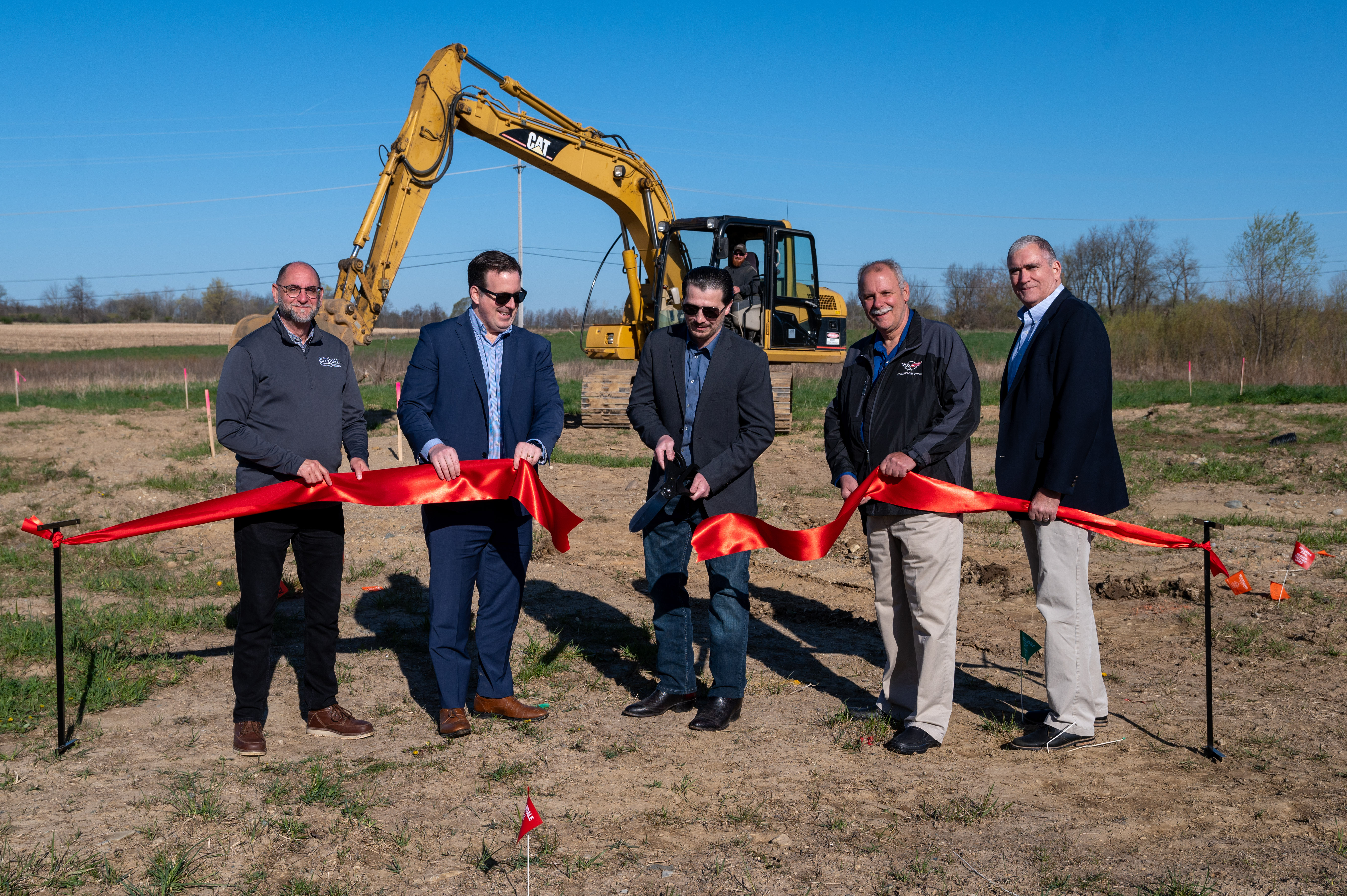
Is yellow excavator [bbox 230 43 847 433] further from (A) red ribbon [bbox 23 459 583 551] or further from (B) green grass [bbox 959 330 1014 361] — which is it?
(B) green grass [bbox 959 330 1014 361]

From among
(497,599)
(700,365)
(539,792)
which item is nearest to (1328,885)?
(539,792)

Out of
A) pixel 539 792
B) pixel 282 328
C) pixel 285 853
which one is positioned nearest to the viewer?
pixel 285 853

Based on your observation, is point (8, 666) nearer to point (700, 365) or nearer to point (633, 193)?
point (700, 365)

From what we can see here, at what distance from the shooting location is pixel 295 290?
14.8 feet

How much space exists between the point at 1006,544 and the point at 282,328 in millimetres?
7166

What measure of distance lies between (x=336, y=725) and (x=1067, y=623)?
3663 mm

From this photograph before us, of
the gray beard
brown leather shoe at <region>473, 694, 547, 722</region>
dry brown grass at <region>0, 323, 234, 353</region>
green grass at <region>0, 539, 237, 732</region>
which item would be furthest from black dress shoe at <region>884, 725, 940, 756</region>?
dry brown grass at <region>0, 323, 234, 353</region>

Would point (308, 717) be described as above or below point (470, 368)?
below

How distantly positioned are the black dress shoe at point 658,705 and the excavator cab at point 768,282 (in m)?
11.2

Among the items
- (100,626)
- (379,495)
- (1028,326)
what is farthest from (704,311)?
(100,626)

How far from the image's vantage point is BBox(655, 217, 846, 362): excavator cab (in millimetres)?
16047

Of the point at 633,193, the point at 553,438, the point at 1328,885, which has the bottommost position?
the point at 1328,885

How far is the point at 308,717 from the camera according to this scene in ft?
16.0

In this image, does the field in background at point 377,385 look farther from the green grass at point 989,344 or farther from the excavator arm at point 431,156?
the excavator arm at point 431,156
